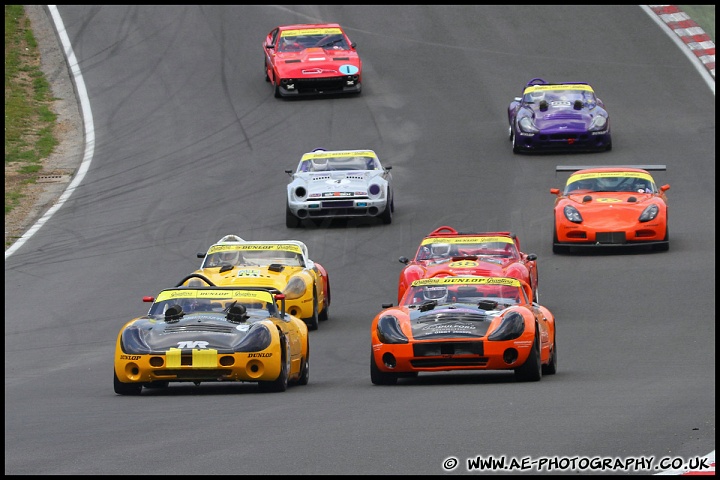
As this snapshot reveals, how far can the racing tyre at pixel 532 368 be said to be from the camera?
43.6ft

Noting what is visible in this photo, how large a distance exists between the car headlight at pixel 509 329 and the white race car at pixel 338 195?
12089 millimetres

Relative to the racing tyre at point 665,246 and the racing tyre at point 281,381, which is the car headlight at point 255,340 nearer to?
the racing tyre at point 281,381

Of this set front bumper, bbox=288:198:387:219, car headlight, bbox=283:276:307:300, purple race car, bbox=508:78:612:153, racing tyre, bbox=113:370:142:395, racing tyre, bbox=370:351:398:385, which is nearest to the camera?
racing tyre, bbox=113:370:142:395

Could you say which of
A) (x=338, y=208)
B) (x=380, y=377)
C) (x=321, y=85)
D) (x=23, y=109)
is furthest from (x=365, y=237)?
(x=23, y=109)

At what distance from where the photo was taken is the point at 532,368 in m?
13.3

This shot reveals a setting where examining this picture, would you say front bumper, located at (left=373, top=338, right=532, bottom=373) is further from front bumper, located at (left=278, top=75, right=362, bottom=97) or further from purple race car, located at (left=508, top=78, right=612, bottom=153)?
front bumper, located at (left=278, top=75, right=362, bottom=97)

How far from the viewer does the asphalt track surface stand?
9.71m

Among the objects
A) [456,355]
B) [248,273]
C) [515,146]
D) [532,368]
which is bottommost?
[532,368]

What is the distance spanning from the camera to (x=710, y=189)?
27.4 meters

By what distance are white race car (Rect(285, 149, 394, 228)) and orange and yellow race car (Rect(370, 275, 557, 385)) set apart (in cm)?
1121

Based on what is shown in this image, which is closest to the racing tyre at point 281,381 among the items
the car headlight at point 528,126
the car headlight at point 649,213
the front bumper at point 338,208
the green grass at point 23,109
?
the car headlight at point 649,213

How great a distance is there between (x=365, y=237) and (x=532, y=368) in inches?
464

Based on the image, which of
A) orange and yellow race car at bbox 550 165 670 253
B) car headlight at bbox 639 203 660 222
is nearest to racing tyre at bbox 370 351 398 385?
orange and yellow race car at bbox 550 165 670 253

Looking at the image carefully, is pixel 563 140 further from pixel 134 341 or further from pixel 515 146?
pixel 134 341
